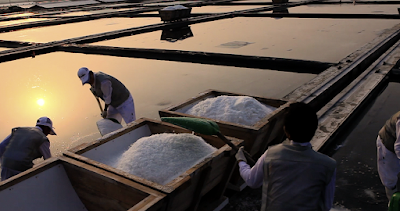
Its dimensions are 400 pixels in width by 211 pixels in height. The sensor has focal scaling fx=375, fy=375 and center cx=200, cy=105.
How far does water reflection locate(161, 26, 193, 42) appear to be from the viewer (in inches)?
497

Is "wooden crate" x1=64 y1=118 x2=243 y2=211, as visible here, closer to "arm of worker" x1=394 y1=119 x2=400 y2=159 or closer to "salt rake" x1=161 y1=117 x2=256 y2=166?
"salt rake" x1=161 y1=117 x2=256 y2=166

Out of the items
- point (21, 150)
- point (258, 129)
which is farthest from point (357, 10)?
point (21, 150)

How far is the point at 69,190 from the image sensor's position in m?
2.90

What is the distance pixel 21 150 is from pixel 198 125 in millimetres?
1674

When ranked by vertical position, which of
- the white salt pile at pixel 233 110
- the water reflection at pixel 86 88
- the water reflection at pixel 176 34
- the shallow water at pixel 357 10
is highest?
the white salt pile at pixel 233 110

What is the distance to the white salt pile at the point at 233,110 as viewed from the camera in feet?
11.5

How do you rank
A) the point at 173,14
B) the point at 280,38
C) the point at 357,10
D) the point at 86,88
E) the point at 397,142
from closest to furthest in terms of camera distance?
the point at 397,142 → the point at 86,88 → the point at 280,38 → the point at 173,14 → the point at 357,10

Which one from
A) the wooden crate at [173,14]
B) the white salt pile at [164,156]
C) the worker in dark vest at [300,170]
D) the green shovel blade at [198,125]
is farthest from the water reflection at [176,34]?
the worker in dark vest at [300,170]

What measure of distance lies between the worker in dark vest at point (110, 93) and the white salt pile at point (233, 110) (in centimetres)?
118

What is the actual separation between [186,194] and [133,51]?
813 centimetres

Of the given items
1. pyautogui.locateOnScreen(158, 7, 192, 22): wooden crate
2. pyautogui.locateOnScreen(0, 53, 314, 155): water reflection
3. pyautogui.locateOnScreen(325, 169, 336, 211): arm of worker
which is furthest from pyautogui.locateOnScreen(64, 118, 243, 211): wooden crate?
pyautogui.locateOnScreen(158, 7, 192, 22): wooden crate

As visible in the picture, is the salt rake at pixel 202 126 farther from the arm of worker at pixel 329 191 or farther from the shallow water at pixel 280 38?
the shallow water at pixel 280 38

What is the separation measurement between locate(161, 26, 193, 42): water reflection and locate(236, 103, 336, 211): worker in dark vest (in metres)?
10.5

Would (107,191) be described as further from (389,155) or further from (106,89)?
(106,89)
